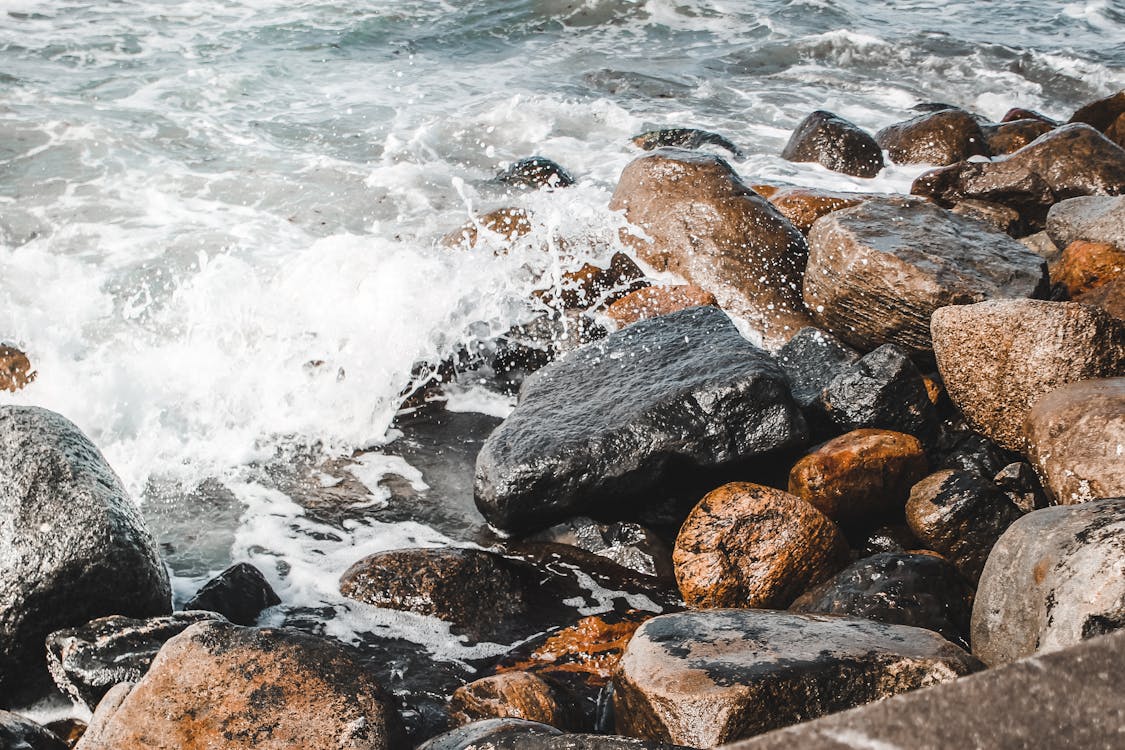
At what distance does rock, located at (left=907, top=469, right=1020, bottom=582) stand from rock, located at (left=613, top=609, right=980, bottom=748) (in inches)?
51.1

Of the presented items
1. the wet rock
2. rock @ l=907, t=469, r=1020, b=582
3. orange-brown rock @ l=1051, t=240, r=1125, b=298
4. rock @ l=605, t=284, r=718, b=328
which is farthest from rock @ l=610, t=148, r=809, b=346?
the wet rock

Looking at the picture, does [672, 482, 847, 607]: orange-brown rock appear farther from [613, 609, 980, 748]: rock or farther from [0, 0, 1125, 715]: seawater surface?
[0, 0, 1125, 715]: seawater surface

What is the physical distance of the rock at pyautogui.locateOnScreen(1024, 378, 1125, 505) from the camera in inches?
163

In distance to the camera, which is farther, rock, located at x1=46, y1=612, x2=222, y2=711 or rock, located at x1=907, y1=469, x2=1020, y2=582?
rock, located at x1=907, y1=469, x2=1020, y2=582

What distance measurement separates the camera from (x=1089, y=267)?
20.5 ft

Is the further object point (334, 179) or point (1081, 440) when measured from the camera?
point (334, 179)

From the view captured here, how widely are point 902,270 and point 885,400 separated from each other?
94 cm

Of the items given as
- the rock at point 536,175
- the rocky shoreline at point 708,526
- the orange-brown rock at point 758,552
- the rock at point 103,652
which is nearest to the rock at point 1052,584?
the rocky shoreline at point 708,526

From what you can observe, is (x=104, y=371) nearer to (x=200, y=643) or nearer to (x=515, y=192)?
(x=200, y=643)

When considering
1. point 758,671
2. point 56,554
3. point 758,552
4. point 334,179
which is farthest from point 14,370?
point 758,671

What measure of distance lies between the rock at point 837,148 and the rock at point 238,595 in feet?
25.8

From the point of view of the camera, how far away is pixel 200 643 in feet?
11.0

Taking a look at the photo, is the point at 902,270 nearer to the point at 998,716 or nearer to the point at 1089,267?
the point at 1089,267

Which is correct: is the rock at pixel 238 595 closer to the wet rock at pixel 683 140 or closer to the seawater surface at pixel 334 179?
the seawater surface at pixel 334 179
